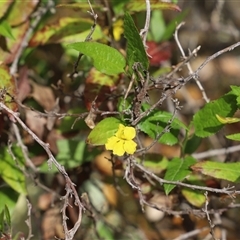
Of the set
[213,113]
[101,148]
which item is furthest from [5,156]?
[213,113]

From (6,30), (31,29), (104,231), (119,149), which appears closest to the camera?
(119,149)

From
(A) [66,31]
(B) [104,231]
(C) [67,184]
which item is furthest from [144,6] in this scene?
(B) [104,231]

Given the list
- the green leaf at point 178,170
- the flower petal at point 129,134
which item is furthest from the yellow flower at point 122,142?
the green leaf at point 178,170

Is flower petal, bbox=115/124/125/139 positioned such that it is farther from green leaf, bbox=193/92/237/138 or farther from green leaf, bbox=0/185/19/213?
green leaf, bbox=0/185/19/213

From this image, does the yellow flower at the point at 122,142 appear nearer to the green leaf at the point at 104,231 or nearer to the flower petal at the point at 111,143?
the flower petal at the point at 111,143

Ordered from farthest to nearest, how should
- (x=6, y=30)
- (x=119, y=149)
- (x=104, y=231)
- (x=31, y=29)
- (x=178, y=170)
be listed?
(x=104, y=231)
(x=31, y=29)
(x=6, y=30)
(x=178, y=170)
(x=119, y=149)

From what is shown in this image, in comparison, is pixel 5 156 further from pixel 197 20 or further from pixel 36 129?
pixel 197 20

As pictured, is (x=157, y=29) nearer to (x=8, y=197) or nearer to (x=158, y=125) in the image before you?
(x=158, y=125)
